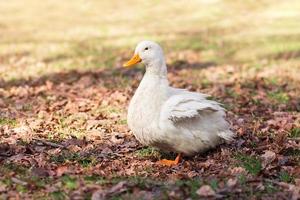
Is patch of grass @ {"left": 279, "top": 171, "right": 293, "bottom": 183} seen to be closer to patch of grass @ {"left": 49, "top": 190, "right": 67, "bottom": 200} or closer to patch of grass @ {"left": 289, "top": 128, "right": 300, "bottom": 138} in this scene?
patch of grass @ {"left": 289, "top": 128, "right": 300, "bottom": 138}

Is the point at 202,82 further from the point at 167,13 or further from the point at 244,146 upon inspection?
the point at 167,13

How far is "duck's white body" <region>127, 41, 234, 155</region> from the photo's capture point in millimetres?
6824

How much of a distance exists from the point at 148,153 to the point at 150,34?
41.1ft

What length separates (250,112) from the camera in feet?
32.1

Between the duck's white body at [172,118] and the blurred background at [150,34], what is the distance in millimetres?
6560

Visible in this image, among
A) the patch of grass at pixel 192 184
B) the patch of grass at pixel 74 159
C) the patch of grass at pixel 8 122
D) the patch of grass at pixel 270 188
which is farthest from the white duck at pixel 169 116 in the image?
the patch of grass at pixel 8 122

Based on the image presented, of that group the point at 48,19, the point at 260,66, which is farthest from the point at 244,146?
the point at 48,19

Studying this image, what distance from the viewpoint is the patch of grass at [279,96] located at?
10908mm

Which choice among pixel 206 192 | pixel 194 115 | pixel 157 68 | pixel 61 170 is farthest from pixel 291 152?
pixel 61 170

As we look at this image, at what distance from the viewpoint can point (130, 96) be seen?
11031mm

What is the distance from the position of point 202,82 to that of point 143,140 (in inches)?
236

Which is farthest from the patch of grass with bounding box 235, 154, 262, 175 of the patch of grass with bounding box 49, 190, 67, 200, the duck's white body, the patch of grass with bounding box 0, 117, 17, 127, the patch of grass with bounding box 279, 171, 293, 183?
the patch of grass with bounding box 0, 117, 17, 127

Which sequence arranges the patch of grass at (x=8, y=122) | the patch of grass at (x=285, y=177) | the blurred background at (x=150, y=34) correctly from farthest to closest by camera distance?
the blurred background at (x=150, y=34) < the patch of grass at (x=8, y=122) < the patch of grass at (x=285, y=177)

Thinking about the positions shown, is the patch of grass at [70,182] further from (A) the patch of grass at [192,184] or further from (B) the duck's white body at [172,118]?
(B) the duck's white body at [172,118]
